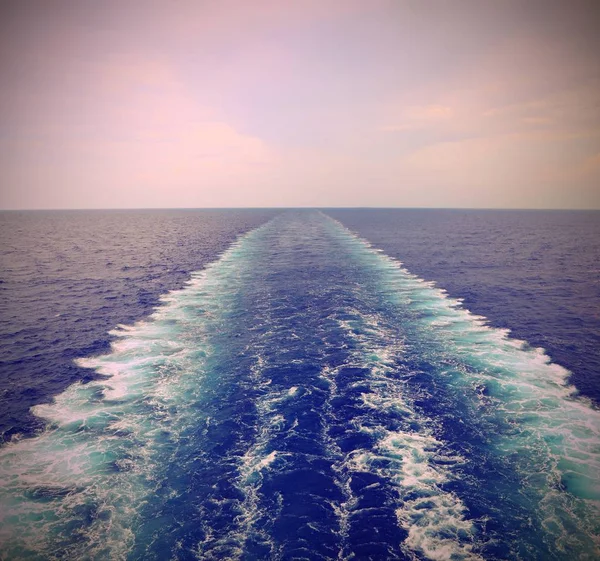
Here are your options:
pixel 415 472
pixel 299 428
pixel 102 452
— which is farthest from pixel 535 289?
pixel 102 452

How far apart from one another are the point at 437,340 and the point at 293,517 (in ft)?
87.4

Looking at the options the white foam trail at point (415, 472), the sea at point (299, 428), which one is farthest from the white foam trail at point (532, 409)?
the white foam trail at point (415, 472)

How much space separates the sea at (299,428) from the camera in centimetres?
1617

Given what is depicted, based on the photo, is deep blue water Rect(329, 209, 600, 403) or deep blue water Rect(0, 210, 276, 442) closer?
deep blue water Rect(0, 210, 276, 442)

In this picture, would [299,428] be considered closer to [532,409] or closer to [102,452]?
Answer: [102,452]

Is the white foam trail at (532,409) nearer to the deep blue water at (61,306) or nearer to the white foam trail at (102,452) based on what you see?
the white foam trail at (102,452)

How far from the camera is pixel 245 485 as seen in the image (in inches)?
744

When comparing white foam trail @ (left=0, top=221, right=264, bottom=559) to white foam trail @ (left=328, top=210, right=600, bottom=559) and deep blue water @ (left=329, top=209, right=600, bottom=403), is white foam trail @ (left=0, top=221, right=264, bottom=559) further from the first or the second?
deep blue water @ (left=329, top=209, right=600, bottom=403)

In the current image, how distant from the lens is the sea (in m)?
16.2

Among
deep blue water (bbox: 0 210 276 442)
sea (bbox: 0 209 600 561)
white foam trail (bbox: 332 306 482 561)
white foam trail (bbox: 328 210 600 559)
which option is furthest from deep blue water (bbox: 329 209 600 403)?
deep blue water (bbox: 0 210 276 442)

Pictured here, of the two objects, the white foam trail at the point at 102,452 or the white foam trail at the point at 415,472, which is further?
the white foam trail at the point at 102,452

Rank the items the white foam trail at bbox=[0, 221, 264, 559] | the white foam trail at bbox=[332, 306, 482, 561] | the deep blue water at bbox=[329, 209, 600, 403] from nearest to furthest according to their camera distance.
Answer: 1. the white foam trail at bbox=[332, 306, 482, 561]
2. the white foam trail at bbox=[0, 221, 264, 559]
3. the deep blue water at bbox=[329, 209, 600, 403]

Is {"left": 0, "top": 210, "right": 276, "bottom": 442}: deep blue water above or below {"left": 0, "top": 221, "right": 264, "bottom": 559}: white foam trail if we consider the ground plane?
above

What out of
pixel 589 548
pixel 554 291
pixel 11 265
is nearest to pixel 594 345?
pixel 554 291
